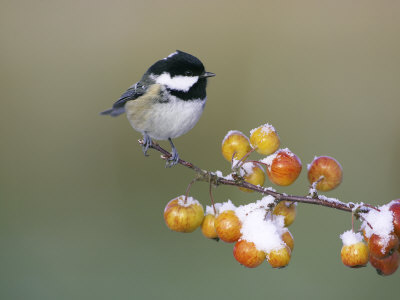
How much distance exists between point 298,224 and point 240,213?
91.2 inches

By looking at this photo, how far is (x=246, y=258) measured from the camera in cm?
114

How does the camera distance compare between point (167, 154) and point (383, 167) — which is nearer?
point (167, 154)

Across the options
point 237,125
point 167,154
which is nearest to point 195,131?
point 237,125

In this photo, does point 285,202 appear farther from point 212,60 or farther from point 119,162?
point 212,60

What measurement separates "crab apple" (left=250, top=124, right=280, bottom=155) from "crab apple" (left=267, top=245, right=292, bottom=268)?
0.94ft

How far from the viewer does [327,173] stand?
1.30 m

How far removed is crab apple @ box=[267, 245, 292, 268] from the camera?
3.66 ft

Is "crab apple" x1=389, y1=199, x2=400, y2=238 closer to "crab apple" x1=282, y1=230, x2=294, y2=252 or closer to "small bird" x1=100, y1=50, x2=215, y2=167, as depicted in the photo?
"crab apple" x1=282, y1=230, x2=294, y2=252

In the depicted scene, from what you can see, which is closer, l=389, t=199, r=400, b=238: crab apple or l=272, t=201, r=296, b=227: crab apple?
l=389, t=199, r=400, b=238: crab apple

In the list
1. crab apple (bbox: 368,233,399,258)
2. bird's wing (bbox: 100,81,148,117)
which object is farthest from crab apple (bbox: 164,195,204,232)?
bird's wing (bbox: 100,81,148,117)

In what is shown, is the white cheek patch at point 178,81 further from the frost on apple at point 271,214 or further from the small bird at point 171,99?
the frost on apple at point 271,214

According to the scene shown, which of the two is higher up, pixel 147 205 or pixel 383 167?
pixel 383 167

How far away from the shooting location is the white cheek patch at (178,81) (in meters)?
1.66

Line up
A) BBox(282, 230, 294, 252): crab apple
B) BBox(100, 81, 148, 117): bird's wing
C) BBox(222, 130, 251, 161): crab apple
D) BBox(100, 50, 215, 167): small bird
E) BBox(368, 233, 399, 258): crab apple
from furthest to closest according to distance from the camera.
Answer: BBox(100, 81, 148, 117): bird's wing, BBox(100, 50, 215, 167): small bird, BBox(222, 130, 251, 161): crab apple, BBox(282, 230, 294, 252): crab apple, BBox(368, 233, 399, 258): crab apple
